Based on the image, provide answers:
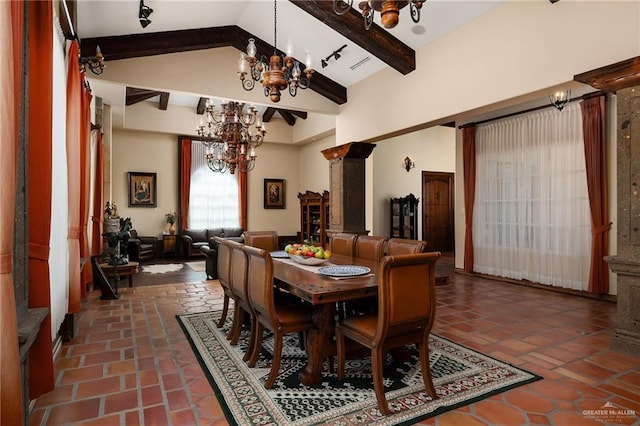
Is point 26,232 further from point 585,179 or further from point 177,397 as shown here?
point 585,179

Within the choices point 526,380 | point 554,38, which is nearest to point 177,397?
point 526,380

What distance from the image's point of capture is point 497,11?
3846 mm

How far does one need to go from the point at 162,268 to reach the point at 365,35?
5806 millimetres

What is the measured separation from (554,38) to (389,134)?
2.46 m

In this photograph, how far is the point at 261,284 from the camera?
244cm

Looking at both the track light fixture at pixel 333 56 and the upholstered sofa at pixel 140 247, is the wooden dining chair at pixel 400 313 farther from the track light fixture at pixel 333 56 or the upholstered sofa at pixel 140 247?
the upholstered sofa at pixel 140 247

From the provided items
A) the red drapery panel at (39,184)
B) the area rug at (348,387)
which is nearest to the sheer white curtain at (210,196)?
the area rug at (348,387)

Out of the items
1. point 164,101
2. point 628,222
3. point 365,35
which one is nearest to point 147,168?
point 164,101

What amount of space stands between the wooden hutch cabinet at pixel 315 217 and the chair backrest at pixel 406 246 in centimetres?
513

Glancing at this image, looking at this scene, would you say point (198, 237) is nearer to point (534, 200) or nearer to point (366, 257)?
point (366, 257)

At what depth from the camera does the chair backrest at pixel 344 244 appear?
385 cm

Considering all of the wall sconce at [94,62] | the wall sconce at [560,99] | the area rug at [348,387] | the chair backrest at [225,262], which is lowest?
the area rug at [348,387]

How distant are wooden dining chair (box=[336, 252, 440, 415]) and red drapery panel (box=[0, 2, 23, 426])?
5.35ft

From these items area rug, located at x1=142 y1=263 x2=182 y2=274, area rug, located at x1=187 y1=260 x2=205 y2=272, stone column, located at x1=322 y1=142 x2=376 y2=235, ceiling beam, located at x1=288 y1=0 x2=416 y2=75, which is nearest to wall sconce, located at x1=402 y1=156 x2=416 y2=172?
stone column, located at x1=322 y1=142 x2=376 y2=235
